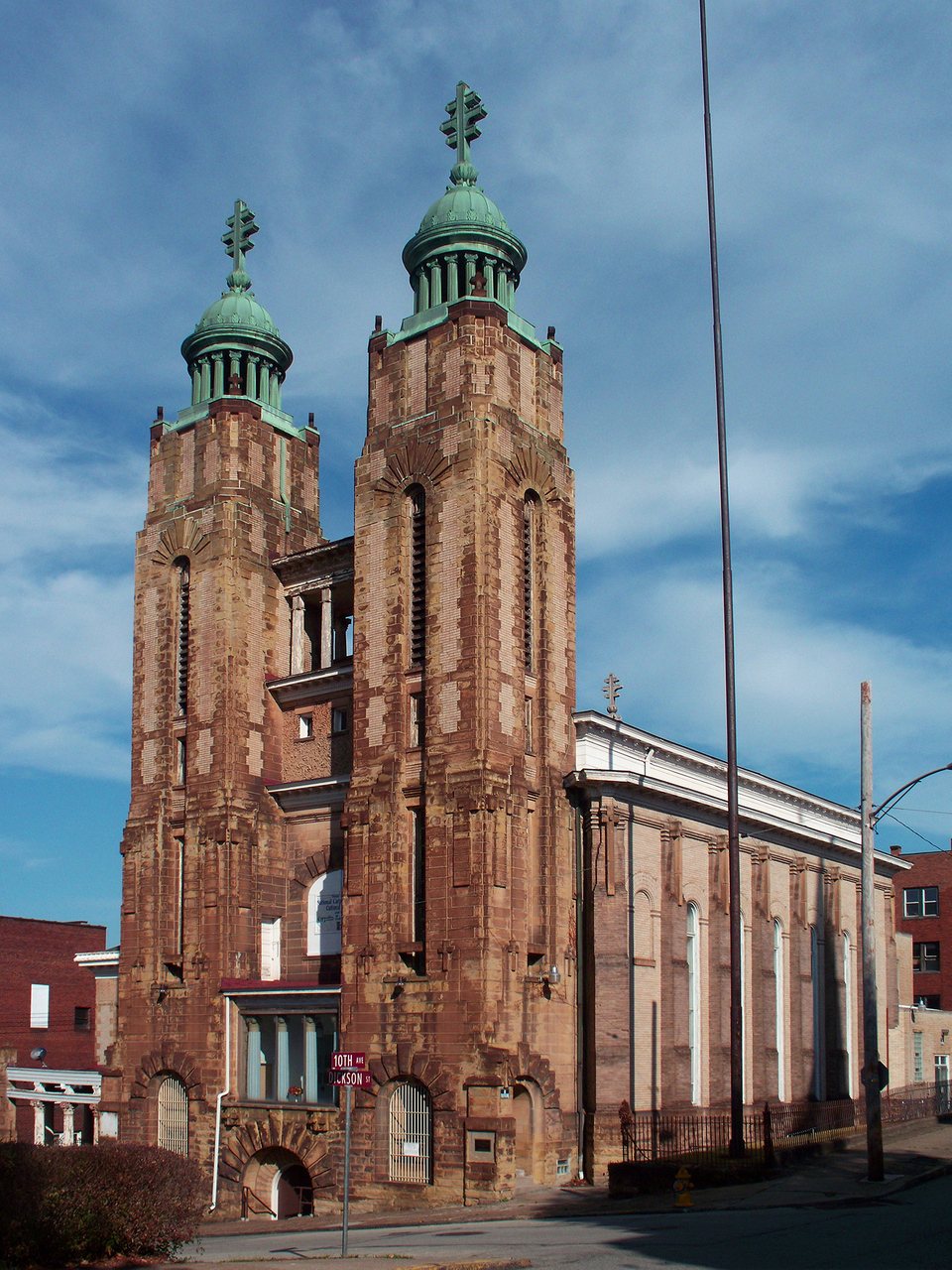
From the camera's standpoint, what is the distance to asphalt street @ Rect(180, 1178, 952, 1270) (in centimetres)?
1891

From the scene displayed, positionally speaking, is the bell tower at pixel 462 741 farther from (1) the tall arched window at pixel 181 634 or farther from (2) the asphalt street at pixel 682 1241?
(1) the tall arched window at pixel 181 634

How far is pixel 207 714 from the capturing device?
43.5 meters

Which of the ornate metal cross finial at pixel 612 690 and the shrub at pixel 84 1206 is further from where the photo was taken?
the ornate metal cross finial at pixel 612 690

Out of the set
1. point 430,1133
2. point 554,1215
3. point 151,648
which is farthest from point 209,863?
point 554,1215

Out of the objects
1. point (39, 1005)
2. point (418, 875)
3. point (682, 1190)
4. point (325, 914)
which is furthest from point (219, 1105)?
point (39, 1005)

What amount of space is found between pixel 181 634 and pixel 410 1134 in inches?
741

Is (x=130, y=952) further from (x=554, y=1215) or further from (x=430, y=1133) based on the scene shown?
(x=554, y=1215)

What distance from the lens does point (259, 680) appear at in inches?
→ 1752

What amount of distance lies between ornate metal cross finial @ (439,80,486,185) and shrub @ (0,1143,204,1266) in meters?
33.1

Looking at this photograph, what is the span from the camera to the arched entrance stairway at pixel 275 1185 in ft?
125

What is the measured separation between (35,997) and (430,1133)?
33.7m


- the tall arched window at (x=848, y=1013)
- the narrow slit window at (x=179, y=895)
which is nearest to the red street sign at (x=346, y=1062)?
the narrow slit window at (x=179, y=895)

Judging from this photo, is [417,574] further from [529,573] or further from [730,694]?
[730,694]

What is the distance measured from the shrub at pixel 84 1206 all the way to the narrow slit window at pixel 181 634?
81.0ft
